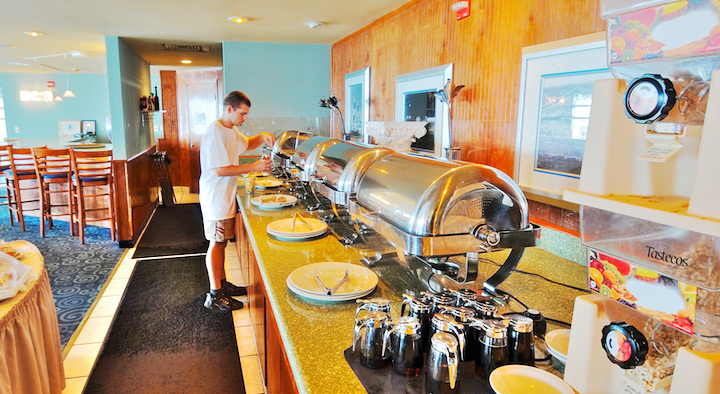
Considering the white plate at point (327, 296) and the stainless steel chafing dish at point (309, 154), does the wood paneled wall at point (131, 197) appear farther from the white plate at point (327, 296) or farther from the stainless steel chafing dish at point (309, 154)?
the white plate at point (327, 296)

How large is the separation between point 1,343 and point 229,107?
1.88 m

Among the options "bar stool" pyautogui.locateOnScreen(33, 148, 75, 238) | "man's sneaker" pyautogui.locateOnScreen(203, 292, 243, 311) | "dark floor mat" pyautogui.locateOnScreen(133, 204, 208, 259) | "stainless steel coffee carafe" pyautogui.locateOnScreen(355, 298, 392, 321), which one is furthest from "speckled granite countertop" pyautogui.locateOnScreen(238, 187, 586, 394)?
"bar stool" pyautogui.locateOnScreen(33, 148, 75, 238)

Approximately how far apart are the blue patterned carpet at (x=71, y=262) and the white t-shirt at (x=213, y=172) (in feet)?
4.08

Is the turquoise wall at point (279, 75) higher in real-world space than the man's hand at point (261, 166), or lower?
higher

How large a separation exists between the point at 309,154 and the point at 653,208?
2249 mm

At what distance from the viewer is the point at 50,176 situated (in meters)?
5.30

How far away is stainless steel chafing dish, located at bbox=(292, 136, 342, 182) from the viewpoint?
2.58 meters

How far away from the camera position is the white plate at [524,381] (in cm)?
94

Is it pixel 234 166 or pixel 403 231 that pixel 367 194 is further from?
pixel 234 166

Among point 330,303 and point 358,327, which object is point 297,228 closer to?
point 330,303

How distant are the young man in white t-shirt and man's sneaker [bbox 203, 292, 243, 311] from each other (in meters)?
0.02

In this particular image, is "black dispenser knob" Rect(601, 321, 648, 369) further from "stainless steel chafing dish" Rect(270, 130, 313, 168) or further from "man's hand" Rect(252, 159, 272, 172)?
"stainless steel chafing dish" Rect(270, 130, 313, 168)

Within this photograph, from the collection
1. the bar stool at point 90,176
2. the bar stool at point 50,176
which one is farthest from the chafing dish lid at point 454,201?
the bar stool at point 50,176

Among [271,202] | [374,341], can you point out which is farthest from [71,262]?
[374,341]
